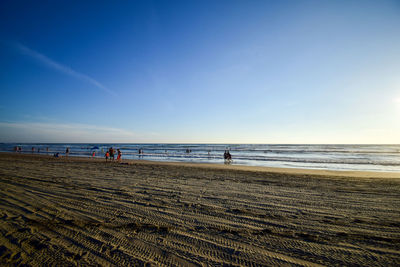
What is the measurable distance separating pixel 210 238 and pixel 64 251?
245 centimetres

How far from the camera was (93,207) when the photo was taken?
4695 millimetres

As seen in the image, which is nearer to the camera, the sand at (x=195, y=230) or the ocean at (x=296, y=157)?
the sand at (x=195, y=230)

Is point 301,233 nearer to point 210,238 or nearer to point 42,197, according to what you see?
point 210,238

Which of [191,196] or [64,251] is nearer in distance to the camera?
[64,251]

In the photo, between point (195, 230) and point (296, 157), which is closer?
point (195, 230)

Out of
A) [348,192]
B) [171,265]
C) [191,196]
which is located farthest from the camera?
[348,192]

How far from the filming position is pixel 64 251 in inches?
109

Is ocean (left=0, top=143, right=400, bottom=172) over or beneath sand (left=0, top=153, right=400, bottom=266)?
beneath

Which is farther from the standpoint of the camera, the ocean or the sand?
the ocean

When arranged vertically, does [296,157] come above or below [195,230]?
below

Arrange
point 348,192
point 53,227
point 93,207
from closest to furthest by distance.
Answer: point 53,227 < point 93,207 < point 348,192

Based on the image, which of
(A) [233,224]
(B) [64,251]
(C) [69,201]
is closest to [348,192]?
(A) [233,224]

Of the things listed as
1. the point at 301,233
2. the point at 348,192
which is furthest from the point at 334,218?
the point at 348,192

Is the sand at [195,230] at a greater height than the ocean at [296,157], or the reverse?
the sand at [195,230]
